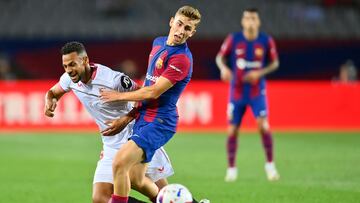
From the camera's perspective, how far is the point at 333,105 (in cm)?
2144

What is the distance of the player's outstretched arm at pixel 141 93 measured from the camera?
7.66 meters

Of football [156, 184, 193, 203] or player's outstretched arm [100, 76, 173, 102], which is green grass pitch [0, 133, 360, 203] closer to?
football [156, 184, 193, 203]

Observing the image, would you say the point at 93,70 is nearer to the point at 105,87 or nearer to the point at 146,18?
the point at 105,87

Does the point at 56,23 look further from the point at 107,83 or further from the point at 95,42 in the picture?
the point at 107,83

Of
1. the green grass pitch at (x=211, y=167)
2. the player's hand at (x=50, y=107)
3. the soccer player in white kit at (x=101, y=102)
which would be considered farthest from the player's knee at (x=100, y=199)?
the green grass pitch at (x=211, y=167)

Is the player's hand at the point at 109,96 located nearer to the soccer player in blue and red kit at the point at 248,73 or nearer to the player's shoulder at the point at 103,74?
the player's shoulder at the point at 103,74

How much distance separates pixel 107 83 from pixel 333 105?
14018mm

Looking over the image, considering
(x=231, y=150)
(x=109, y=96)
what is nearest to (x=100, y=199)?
(x=109, y=96)

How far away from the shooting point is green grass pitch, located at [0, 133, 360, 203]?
34.5ft

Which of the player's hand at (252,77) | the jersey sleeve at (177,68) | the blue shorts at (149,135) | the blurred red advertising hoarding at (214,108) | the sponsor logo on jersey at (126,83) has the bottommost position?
the blurred red advertising hoarding at (214,108)

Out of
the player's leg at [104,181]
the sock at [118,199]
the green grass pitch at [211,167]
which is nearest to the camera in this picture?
the sock at [118,199]

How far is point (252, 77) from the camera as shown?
41.1 ft

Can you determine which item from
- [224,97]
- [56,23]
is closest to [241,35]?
[224,97]

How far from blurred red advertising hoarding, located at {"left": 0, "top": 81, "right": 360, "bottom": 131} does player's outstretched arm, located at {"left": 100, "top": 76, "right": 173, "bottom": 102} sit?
1313cm
